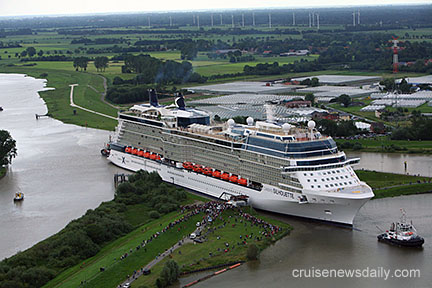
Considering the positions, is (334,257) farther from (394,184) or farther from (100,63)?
(100,63)

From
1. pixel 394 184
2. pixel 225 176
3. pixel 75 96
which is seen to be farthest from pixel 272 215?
pixel 75 96

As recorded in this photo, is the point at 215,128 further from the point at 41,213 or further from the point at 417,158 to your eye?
the point at 417,158

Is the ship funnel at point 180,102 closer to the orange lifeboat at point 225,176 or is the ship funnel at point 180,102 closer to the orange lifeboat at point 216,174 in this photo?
the orange lifeboat at point 216,174

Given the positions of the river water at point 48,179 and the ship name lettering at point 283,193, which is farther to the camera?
the river water at point 48,179

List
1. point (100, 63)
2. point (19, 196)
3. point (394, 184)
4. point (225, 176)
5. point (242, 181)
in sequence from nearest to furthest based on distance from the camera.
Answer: point (242, 181) < point (225, 176) < point (19, 196) < point (394, 184) < point (100, 63)

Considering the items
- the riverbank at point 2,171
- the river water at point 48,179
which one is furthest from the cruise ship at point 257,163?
the riverbank at point 2,171

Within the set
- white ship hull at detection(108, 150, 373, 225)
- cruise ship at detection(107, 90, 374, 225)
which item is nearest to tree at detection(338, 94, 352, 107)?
cruise ship at detection(107, 90, 374, 225)

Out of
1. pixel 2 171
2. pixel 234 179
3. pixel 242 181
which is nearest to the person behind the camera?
pixel 242 181
